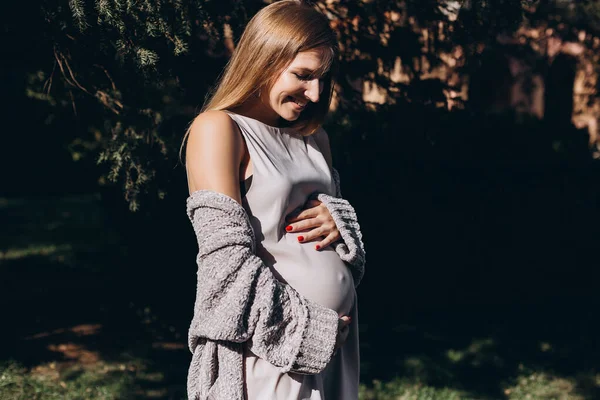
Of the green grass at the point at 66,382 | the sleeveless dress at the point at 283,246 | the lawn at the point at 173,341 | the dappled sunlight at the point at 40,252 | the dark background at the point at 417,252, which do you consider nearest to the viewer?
the sleeveless dress at the point at 283,246

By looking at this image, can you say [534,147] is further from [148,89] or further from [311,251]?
[311,251]

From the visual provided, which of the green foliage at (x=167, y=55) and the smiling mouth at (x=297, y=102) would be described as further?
the green foliage at (x=167, y=55)

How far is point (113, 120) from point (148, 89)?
1.12 ft

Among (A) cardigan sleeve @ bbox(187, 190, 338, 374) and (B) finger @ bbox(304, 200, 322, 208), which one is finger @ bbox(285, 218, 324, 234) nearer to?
(B) finger @ bbox(304, 200, 322, 208)

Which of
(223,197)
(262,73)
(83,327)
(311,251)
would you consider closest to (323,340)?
(311,251)

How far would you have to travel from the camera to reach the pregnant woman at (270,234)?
210 cm

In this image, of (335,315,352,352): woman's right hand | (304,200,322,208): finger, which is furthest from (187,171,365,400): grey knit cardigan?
(304,200,322,208): finger

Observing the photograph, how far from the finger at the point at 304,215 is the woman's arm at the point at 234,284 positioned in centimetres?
25

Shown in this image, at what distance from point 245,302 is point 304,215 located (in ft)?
1.46

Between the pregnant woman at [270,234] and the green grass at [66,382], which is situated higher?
the pregnant woman at [270,234]

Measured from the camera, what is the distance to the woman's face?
2322 mm

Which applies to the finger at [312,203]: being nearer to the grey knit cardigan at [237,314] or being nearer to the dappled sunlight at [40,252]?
the grey knit cardigan at [237,314]

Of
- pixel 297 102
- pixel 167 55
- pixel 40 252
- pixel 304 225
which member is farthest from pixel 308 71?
pixel 40 252

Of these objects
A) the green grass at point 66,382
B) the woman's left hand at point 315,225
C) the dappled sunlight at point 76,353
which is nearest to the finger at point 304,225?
the woman's left hand at point 315,225
